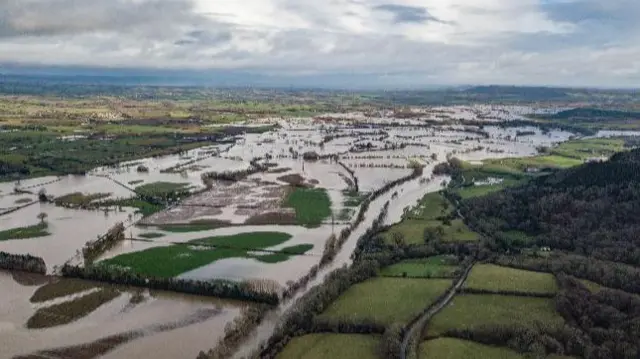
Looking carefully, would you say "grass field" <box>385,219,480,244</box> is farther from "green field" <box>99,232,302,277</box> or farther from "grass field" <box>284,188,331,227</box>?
"grass field" <box>284,188,331,227</box>

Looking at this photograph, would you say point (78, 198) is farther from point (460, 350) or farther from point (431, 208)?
point (460, 350)

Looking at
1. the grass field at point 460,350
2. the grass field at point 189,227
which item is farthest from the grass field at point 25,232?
the grass field at point 460,350

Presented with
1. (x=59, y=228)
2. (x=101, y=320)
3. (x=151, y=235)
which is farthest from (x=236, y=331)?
(x=59, y=228)

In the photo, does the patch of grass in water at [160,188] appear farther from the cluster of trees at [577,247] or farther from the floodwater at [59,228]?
the cluster of trees at [577,247]

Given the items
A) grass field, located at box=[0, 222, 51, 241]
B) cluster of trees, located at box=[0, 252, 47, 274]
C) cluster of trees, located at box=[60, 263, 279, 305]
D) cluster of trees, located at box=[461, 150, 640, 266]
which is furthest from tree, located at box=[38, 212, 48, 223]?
cluster of trees, located at box=[461, 150, 640, 266]

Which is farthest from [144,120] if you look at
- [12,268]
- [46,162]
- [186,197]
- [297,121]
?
[12,268]
